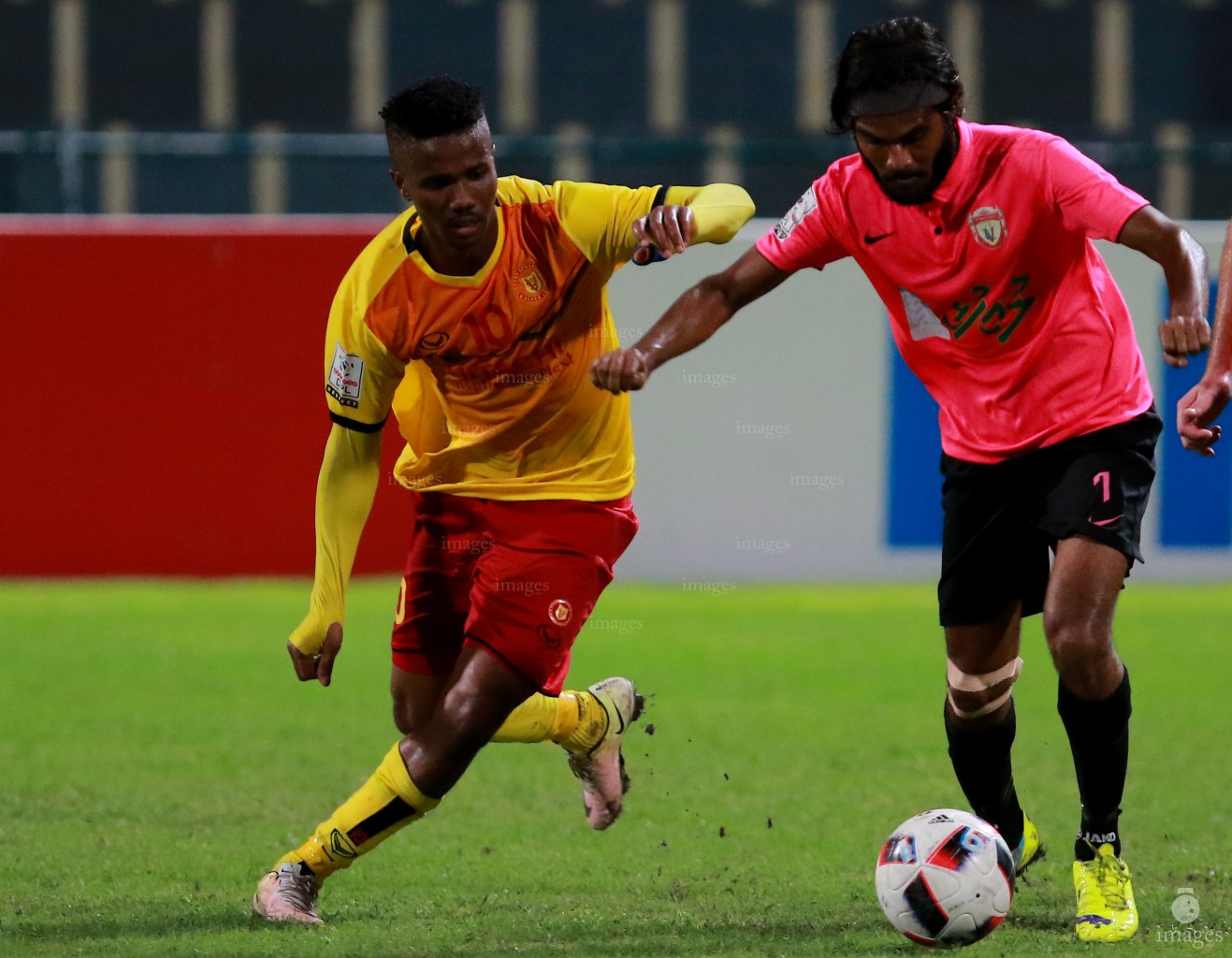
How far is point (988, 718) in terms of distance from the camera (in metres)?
5.00

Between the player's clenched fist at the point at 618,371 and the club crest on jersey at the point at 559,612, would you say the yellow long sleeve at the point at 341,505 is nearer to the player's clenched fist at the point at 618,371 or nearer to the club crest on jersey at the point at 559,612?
the club crest on jersey at the point at 559,612

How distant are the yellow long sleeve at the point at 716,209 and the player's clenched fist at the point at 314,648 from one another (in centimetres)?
133

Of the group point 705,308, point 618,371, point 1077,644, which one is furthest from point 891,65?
point 1077,644

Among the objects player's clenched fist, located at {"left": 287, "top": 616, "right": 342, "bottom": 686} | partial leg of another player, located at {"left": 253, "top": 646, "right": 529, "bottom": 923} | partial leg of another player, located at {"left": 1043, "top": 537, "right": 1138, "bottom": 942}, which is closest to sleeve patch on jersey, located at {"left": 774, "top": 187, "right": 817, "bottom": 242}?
partial leg of another player, located at {"left": 1043, "top": 537, "right": 1138, "bottom": 942}

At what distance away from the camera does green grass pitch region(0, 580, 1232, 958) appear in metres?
4.75

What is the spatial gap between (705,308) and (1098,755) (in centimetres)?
141

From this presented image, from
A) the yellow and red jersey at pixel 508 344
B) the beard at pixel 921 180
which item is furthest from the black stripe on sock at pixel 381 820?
the beard at pixel 921 180

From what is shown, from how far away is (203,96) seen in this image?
64.4ft

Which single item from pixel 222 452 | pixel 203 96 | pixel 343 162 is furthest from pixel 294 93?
pixel 222 452

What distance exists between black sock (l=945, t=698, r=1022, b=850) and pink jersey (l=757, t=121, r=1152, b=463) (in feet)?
2.37

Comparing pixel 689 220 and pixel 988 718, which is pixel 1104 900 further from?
pixel 689 220

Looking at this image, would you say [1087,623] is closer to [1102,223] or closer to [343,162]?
[1102,223]

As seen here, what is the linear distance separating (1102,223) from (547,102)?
50.2 ft

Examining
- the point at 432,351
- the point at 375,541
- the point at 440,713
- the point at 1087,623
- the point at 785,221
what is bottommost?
the point at 375,541
